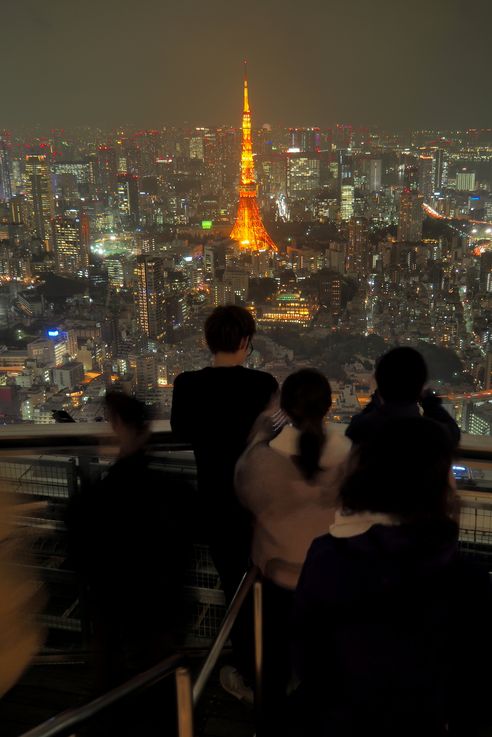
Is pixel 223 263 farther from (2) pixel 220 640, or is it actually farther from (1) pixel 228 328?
(2) pixel 220 640

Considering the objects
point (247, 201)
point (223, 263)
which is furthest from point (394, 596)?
point (247, 201)

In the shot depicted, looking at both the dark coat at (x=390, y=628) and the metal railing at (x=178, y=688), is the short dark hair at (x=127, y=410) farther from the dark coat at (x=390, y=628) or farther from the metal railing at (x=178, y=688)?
the dark coat at (x=390, y=628)

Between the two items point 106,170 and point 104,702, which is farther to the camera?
point 106,170

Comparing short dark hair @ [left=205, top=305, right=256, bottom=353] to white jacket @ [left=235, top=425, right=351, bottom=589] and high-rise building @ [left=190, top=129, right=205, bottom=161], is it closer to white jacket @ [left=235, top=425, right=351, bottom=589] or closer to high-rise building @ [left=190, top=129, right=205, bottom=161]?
white jacket @ [left=235, top=425, right=351, bottom=589]

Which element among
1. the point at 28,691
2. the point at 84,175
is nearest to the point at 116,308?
the point at 28,691

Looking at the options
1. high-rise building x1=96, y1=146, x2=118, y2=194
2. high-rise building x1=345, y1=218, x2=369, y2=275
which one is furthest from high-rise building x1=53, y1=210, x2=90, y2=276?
high-rise building x1=345, y1=218, x2=369, y2=275
